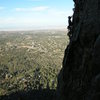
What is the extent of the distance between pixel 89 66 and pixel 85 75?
1582 millimetres

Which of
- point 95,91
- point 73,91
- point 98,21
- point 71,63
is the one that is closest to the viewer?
point 95,91

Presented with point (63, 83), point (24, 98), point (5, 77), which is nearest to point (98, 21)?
point (63, 83)

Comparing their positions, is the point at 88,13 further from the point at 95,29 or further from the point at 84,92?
the point at 84,92

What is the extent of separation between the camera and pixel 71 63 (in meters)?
30.9

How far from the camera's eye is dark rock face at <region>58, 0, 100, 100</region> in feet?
69.9

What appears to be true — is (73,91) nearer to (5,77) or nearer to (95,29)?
(95,29)

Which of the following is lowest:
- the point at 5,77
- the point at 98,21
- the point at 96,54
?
the point at 5,77

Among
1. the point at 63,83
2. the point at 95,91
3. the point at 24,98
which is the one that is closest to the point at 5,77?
the point at 24,98

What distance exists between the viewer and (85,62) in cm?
2505

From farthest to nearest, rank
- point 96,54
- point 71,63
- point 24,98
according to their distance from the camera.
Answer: point 24,98 < point 71,63 < point 96,54

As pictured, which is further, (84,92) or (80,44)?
(80,44)

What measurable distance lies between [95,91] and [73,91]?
8.52 m

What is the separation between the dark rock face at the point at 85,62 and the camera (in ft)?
69.9

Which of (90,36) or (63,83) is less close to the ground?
(90,36)
